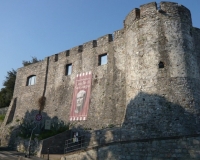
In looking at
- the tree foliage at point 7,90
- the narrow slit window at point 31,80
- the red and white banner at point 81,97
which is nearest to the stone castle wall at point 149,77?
the red and white banner at point 81,97

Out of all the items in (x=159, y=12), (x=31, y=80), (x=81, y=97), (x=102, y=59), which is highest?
(x=159, y=12)

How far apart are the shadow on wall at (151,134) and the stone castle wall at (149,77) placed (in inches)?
1.7

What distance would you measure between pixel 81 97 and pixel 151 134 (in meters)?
6.73

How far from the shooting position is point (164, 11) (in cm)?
1140

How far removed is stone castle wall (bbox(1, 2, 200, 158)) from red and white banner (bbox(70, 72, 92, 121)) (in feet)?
1.32

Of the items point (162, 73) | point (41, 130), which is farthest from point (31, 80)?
point (162, 73)

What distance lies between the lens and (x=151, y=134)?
9.43 meters

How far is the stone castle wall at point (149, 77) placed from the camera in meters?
9.66

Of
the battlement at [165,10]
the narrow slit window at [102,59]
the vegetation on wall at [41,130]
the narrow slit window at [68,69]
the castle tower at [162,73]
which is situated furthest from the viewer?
the narrow slit window at [68,69]

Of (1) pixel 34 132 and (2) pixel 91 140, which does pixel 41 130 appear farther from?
(2) pixel 91 140

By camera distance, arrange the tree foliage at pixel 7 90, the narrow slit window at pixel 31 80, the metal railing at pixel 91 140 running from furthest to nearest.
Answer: the tree foliage at pixel 7 90 → the narrow slit window at pixel 31 80 → the metal railing at pixel 91 140

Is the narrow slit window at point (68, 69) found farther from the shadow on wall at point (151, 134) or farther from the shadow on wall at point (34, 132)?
the shadow on wall at point (151, 134)

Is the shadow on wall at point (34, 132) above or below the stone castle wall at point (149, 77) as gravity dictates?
below

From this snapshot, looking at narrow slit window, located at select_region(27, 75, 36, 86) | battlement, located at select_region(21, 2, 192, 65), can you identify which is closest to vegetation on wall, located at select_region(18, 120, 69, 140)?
narrow slit window, located at select_region(27, 75, 36, 86)
